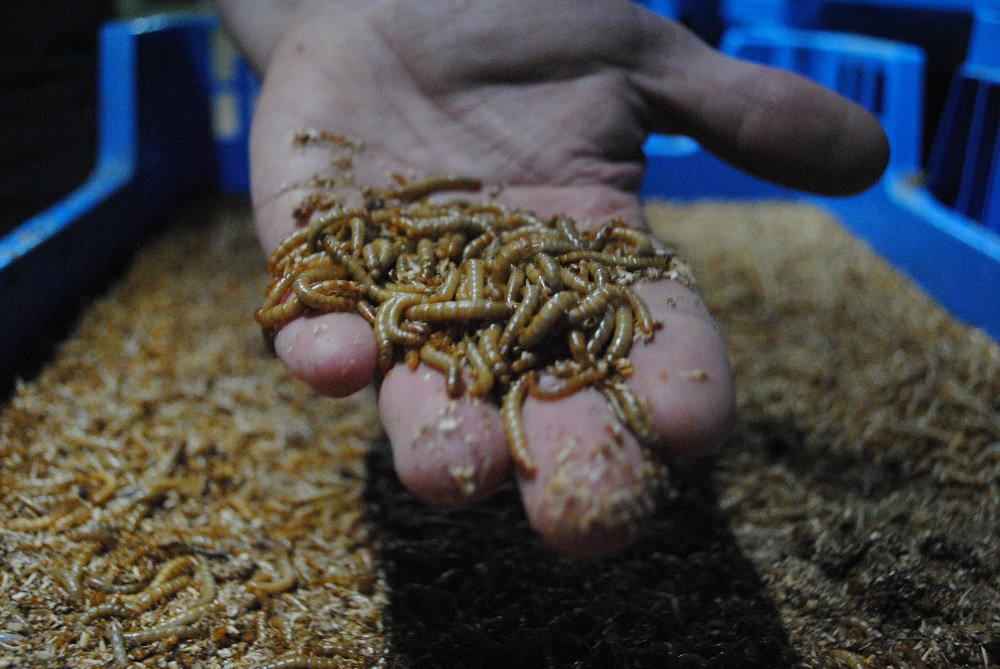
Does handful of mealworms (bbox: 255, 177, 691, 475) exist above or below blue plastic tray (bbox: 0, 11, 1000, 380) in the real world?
above

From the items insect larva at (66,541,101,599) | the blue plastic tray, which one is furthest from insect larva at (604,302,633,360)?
the blue plastic tray

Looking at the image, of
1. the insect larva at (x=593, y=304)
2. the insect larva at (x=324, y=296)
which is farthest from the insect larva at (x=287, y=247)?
the insect larva at (x=593, y=304)

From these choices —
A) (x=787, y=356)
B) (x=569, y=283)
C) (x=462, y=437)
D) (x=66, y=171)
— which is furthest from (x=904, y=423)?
(x=66, y=171)

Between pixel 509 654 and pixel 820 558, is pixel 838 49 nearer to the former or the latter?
pixel 820 558

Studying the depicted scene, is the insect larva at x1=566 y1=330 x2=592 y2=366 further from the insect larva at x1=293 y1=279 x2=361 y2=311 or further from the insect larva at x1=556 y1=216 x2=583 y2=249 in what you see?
the insect larva at x1=293 y1=279 x2=361 y2=311

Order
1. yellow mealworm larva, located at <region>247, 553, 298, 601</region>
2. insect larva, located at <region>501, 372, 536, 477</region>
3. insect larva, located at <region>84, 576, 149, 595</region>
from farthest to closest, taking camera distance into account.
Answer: yellow mealworm larva, located at <region>247, 553, 298, 601</region> → insect larva, located at <region>84, 576, 149, 595</region> → insect larva, located at <region>501, 372, 536, 477</region>

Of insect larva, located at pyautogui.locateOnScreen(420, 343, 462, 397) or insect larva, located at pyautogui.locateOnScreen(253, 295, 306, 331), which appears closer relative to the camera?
insect larva, located at pyautogui.locateOnScreen(420, 343, 462, 397)

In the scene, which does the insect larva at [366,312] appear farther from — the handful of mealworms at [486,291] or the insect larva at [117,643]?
the insect larva at [117,643]
